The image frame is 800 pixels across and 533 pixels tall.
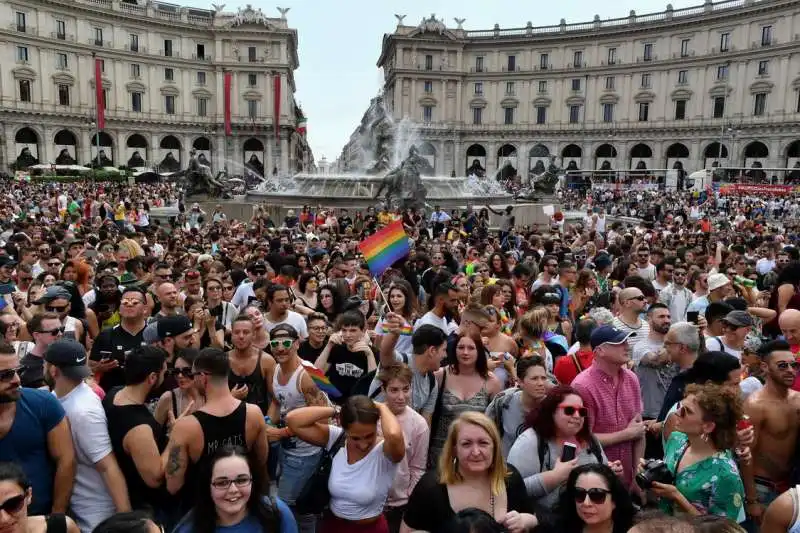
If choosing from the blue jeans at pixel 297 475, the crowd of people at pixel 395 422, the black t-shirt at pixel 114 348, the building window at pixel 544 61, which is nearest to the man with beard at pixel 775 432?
the crowd of people at pixel 395 422

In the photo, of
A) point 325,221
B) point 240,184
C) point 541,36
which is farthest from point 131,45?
point 325,221

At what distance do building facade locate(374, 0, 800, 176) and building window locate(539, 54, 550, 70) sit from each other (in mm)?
116

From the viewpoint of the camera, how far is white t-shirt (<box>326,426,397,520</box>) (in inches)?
147

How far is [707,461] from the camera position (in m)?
3.61

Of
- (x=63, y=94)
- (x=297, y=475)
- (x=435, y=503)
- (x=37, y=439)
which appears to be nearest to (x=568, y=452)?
(x=435, y=503)

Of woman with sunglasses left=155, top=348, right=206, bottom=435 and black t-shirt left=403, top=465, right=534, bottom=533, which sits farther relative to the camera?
woman with sunglasses left=155, top=348, right=206, bottom=435

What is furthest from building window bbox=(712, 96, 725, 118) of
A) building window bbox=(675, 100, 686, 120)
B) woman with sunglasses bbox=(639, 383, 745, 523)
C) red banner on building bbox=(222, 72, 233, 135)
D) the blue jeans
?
the blue jeans

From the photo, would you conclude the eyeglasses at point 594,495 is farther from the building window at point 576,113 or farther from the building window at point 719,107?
the building window at point 576,113

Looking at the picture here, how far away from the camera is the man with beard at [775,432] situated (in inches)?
159

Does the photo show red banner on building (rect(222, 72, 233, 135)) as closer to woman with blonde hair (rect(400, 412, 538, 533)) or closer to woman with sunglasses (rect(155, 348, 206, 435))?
woman with sunglasses (rect(155, 348, 206, 435))

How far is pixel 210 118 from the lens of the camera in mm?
69562

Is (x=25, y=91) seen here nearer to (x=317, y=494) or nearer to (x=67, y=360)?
(x=67, y=360)

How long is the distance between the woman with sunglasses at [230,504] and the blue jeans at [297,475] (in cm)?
116

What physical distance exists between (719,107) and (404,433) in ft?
221
